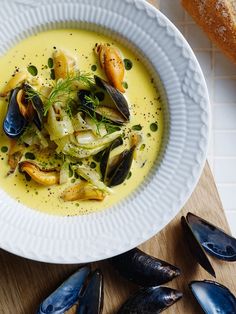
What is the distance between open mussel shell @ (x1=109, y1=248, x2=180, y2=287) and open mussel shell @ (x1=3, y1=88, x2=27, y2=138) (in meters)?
0.65

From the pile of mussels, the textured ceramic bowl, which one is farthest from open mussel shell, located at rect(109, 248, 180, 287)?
the textured ceramic bowl

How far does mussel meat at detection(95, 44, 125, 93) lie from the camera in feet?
7.40

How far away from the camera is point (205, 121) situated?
2.22 meters

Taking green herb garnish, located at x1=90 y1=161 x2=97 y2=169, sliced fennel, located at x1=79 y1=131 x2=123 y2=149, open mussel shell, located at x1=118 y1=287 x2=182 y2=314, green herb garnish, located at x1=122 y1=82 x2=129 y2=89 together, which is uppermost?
green herb garnish, located at x1=122 y1=82 x2=129 y2=89

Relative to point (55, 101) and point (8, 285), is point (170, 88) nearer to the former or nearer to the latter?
point (55, 101)

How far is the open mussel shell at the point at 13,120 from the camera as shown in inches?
87.1

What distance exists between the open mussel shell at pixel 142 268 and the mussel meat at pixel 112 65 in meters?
0.66

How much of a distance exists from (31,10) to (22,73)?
23cm

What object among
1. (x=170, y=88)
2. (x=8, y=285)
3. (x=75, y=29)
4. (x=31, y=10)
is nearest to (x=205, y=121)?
(x=170, y=88)

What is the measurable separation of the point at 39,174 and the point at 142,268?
1.86ft

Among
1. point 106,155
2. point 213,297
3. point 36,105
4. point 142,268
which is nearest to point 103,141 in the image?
point 106,155

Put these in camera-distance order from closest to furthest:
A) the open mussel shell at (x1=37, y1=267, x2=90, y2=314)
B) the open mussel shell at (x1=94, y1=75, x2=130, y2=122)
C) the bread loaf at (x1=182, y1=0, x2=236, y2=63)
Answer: the open mussel shell at (x1=94, y1=75, x2=130, y2=122) < the open mussel shell at (x1=37, y1=267, x2=90, y2=314) < the bread loaf at (x1=182, y1=0, x2=236, y2=63)

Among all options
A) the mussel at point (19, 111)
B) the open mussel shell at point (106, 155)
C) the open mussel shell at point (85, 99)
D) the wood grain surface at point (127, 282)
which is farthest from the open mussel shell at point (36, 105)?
the wood grain surface at point (127, 282)

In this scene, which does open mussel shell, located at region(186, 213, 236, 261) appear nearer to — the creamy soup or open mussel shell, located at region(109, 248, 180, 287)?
open mussel shell, located at region(109, 248, 180, 287)
